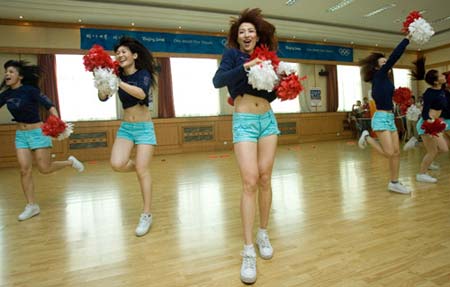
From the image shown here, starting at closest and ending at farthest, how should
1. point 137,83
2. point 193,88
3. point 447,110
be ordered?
point 137,83
point 447,110
point 193,88

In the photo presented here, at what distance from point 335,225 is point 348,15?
913cm

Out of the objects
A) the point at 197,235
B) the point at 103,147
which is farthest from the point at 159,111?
the point at 197,235

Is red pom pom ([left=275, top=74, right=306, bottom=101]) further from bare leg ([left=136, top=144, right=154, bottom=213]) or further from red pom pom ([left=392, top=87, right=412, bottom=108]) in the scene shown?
red pom pom ([left=392, top=87, right=412, bottom=108])

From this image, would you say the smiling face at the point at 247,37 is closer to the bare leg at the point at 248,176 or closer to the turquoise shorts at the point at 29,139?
the bare leg at the point at 248,176

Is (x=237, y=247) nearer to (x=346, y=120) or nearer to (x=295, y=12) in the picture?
(x=295, y=12)

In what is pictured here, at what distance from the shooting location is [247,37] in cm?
188

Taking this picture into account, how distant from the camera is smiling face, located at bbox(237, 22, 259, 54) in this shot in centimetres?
188

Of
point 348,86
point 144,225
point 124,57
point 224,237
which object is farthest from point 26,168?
point 348,86

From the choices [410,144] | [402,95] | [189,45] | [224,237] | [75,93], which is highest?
[189,45]

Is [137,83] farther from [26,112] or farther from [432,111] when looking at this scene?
[432,111]

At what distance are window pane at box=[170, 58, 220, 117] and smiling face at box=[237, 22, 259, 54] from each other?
8269mm

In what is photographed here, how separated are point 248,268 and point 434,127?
3.50m

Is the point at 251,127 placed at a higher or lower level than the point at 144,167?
higher

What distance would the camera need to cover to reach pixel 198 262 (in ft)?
6.36
